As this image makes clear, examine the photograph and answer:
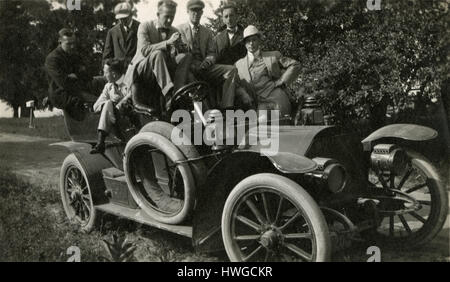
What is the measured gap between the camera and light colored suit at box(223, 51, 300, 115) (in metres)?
5.02

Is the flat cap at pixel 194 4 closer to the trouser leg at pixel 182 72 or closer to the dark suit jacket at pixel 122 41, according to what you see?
the trouser leg at pixel 182 72

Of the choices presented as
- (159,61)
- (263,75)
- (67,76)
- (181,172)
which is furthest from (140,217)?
(67,76)

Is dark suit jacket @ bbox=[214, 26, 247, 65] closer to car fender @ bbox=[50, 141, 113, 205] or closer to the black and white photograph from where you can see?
the black and white photograph

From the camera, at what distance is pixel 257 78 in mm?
5262

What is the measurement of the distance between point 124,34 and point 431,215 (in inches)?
167

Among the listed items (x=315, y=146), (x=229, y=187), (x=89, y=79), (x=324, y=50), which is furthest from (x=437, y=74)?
(x=89, y=79)

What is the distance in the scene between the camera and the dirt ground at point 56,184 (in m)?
4.51

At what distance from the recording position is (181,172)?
4.23 metres

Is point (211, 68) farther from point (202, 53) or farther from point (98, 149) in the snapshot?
point (98, 149)

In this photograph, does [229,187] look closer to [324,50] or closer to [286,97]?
[286,97]

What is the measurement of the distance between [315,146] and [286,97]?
1.07 metres

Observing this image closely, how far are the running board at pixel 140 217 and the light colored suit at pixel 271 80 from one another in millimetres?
1320
